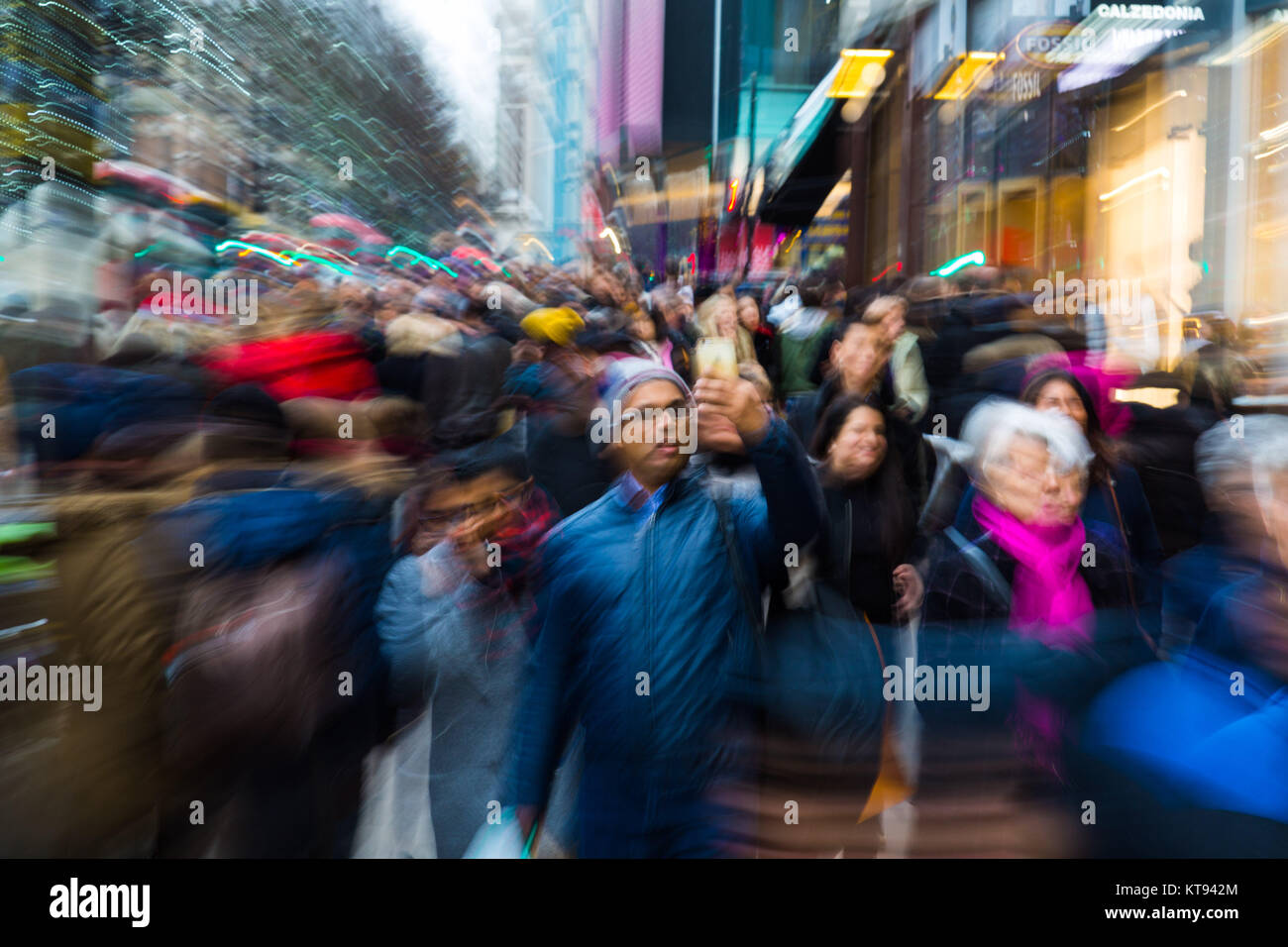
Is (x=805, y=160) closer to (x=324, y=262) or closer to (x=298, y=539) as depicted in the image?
(x=324, y=262)

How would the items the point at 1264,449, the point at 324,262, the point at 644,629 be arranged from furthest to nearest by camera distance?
the point at 324,262, the point at 1264,449, the point at 644,629

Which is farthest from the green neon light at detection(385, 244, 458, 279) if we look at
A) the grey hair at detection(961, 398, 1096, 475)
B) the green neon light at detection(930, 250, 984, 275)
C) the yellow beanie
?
the grey hair at detection(961, 398, 1096, 475)

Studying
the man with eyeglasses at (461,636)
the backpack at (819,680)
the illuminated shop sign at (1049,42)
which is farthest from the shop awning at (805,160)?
the man with eyeglasses at (461,636)

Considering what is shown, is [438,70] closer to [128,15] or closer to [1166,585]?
[128,15]

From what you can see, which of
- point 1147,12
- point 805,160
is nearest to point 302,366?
point 805,160

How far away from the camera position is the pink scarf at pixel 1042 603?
6.74 feet

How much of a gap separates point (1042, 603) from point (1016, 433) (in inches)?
16.1

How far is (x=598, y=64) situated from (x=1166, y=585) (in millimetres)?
1924

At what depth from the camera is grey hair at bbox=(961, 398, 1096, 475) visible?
2.10m

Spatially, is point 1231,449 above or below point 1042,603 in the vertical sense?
above

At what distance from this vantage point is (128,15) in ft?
7.39

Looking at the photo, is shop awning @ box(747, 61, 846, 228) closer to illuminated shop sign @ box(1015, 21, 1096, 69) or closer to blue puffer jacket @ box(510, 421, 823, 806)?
illuminated shop sign @ box(1015, 21, 1096, 69)

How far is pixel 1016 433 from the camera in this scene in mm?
2125
